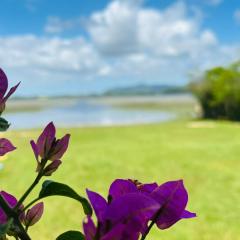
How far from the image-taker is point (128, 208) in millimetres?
281

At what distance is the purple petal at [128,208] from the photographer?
0.28 meters

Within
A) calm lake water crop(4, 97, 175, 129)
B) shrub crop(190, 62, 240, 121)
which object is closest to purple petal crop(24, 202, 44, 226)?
calm lake water crop(4, 97, 175, 129)

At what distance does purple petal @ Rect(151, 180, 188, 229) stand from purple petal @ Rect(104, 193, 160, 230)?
0.12 ft

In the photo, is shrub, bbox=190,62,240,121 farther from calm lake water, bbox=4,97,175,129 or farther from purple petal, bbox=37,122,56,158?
purple petal, bbox=37,122,56,158

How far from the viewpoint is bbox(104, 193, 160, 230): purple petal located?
0.91 ft

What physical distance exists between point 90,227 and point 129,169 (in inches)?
316

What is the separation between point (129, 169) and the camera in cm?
827

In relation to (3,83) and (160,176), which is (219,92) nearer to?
(160,176)

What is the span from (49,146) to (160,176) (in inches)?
299

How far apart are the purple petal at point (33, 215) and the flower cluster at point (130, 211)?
99mm

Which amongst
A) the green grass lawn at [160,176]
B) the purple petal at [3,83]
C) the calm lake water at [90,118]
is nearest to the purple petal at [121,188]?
the purple petal at [3,83]

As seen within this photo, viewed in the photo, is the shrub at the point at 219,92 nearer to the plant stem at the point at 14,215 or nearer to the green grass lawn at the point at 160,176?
the green grass lawn at the point at 160,176

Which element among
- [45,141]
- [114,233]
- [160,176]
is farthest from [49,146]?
[160,176]

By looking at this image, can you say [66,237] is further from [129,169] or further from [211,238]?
[129,169]
